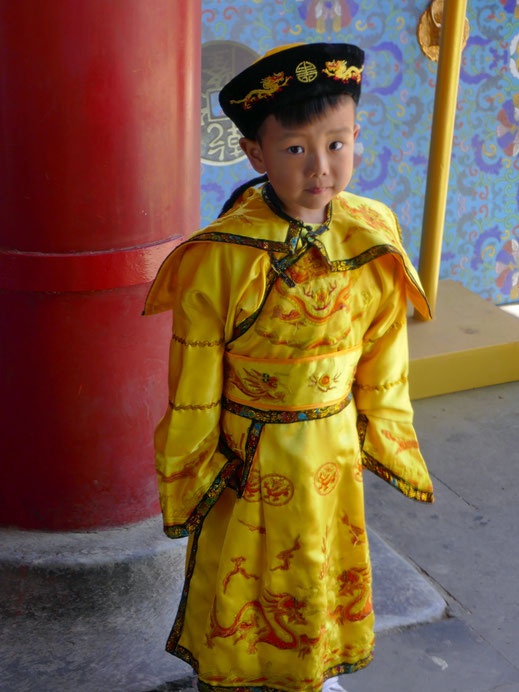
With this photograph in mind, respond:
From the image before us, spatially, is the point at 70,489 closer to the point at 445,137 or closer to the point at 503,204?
the point at 445,137

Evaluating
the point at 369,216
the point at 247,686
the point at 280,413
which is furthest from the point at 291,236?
the point at 247,686

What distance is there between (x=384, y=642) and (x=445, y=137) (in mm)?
2062

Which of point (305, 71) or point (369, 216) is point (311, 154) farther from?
point (369, 216)

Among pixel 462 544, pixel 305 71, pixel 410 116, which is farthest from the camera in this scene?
pixel 410 116

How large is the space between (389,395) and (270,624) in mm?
506

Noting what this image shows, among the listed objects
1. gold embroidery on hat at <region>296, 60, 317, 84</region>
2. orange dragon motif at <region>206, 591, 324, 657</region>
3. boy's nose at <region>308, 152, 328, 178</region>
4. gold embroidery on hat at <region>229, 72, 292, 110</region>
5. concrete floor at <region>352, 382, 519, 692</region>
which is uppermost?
gold embroidery on hat at <region>296, 60, 317, 84</region>

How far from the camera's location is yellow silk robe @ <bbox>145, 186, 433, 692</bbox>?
4.85 feet

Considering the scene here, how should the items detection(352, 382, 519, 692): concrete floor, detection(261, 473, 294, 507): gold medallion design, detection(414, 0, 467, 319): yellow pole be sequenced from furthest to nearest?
detection(414, 0, 467, 319): yellow pole, detection(352, 382, 519, 692): concrete floor, detection(261, 473, 294, 507): gold medallion design

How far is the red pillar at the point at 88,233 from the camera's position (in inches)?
72.6

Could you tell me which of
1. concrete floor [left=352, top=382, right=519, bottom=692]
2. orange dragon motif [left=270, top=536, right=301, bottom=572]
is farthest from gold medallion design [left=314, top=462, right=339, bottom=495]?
concrete floor [left=352, top=382, right=519, bottom=692]

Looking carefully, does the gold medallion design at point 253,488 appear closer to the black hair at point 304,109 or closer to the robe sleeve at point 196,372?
the robe sleeve at point 196,372

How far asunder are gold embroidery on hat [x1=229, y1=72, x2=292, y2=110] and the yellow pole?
7.01 feet

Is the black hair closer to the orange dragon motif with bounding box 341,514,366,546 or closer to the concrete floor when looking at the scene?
the orange dragon motif with bounding box 341,514,366,546

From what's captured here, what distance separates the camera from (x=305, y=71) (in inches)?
52.8
